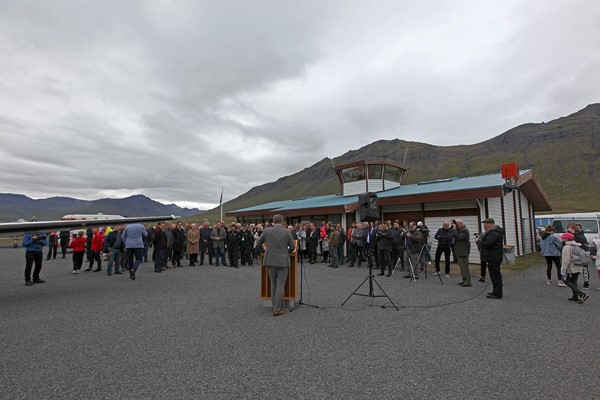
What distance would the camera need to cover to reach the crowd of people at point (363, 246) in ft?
24.6

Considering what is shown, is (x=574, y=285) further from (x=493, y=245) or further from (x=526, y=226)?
(x=526, y=226)

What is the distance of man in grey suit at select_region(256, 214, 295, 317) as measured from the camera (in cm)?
595

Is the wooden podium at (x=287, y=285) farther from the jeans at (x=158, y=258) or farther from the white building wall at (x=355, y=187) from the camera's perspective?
the white building wall at (x=355, y=187)

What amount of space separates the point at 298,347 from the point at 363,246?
8.91 meters

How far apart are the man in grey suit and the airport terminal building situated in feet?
28.9

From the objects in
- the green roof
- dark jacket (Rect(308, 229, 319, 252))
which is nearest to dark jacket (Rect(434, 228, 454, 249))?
the green roof

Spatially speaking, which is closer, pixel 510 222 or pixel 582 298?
pixel 582 298

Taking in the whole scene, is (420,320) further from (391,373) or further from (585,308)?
(585,308)

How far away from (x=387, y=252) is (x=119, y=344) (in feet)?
27.5

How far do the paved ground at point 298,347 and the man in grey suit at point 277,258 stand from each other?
19.3 inches

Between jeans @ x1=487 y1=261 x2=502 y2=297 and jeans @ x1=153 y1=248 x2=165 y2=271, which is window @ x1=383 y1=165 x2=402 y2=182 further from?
jeans @ x1=153 y1=248 x2=165 y2=271

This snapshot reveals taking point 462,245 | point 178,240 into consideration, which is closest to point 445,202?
point 462,245

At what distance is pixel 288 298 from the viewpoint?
21.0 ft

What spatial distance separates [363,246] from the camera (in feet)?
41.9
